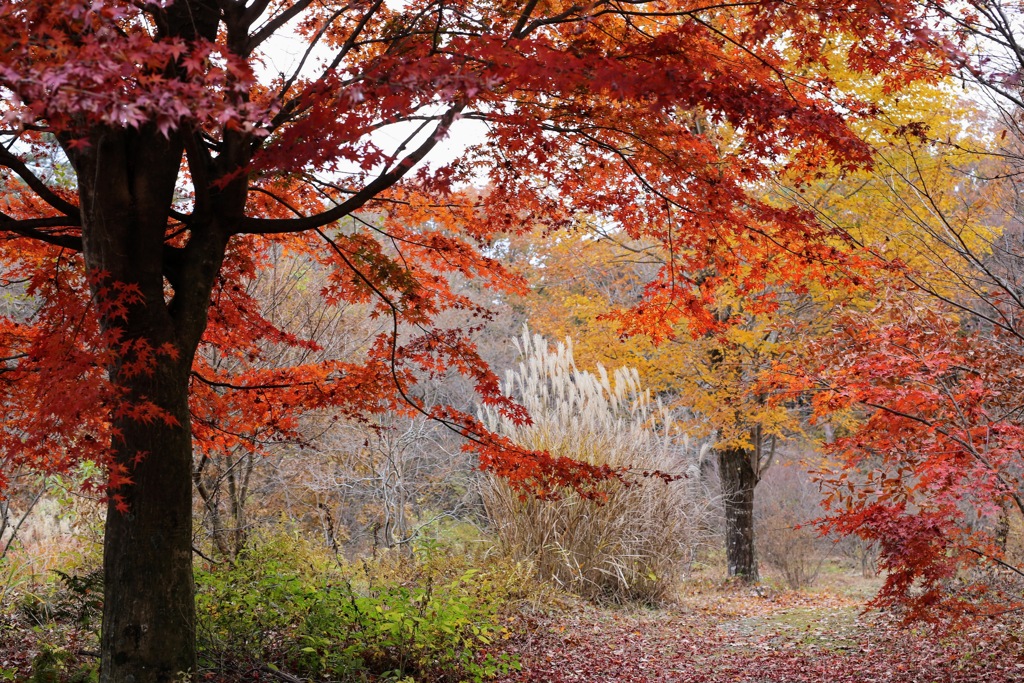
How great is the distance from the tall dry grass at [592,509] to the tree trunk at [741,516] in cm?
293

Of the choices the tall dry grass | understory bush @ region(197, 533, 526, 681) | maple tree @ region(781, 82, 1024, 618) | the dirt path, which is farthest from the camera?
the tall dry grass

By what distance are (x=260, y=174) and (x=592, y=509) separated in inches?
197

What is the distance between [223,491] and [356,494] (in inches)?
131

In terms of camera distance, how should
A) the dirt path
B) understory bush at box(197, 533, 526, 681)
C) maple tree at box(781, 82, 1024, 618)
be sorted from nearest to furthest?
understory bush at box(197, 533, 526, 681) < maple tree at box(781, 82, 1024, 618) < the dirt path

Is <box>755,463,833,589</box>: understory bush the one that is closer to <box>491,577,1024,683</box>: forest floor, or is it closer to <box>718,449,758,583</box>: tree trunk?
<box>718,449,758,583</box>: tree trunk

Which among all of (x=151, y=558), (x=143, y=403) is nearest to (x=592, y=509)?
(x=151, y=558)

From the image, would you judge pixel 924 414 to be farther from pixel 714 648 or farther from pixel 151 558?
pixel 151 558

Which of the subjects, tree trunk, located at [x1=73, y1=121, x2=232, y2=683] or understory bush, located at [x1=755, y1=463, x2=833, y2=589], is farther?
understory bush, located at [x1=755, y1=463, x2=833, y2=589]

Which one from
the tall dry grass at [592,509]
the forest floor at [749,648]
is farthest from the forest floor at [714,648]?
the tall dry grass at [592,509]

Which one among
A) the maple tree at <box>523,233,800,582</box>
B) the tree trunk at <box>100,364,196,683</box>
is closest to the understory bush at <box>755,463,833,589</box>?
the maple tree at <box>523,233,800,582</box>

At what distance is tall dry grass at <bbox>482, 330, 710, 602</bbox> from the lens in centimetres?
728

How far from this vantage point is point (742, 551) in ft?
35.8

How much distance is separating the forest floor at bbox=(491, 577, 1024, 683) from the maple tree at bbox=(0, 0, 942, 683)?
78.0 inches

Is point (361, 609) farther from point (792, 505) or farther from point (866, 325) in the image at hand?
point (792, 505)
